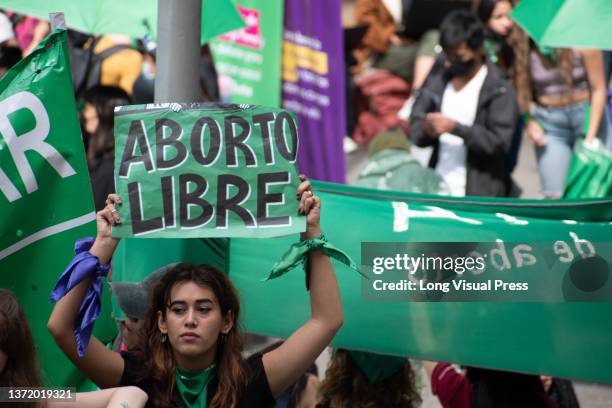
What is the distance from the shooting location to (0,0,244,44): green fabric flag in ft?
22.8

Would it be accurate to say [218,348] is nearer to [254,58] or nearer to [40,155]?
[40,155]

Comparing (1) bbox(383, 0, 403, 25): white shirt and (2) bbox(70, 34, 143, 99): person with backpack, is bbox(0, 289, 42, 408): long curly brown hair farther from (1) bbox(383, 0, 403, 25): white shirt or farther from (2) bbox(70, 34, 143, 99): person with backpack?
(1) bbox(383, 0, 403, 25): white shirt

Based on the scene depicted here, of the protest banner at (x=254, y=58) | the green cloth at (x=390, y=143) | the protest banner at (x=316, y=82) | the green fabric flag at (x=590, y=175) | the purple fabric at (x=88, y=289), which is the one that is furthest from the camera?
the protest banner at (x=316, y=82)

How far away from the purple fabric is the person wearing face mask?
445 cm

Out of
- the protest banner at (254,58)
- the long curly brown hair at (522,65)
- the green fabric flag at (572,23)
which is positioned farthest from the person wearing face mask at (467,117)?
the green fabric flag at (572,23)

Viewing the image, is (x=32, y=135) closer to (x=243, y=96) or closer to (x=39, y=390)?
(x=39, y=390)

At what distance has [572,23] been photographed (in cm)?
692

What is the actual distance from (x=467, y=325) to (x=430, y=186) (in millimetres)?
2206

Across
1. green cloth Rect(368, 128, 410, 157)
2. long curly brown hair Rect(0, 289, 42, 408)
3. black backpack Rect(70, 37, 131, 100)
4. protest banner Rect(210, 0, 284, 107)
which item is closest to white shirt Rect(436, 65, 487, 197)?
green cloth Rect(368, 128, 410, 157)

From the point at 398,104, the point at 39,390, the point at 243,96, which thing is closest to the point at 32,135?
the point at 39,390

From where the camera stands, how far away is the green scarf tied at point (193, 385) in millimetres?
4480

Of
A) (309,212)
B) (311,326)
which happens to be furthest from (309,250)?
(311,326)

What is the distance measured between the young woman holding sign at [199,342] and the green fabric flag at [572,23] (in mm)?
2649

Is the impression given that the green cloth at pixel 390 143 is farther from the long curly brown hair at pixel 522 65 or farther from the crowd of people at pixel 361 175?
the long curly brown hair at pixel 522 65
